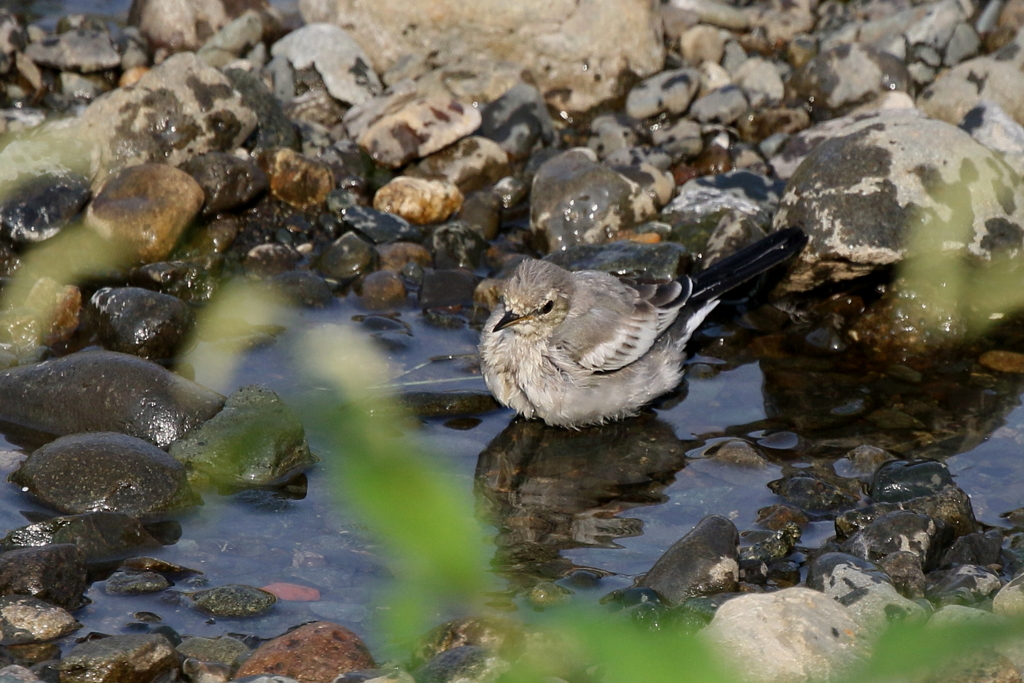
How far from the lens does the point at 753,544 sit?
17.2ft

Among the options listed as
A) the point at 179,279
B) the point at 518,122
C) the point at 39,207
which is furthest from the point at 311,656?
the point at 518,122

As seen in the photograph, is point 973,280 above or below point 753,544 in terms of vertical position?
above

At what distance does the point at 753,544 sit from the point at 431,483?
14.4 feet

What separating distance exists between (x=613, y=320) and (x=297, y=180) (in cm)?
356

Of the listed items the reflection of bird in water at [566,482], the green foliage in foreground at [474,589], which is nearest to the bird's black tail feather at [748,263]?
the reflection of bird in water at [566,482]

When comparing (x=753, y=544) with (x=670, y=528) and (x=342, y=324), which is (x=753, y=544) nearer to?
(x=670, y=528)

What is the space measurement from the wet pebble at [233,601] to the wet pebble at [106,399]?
1539 millimetres

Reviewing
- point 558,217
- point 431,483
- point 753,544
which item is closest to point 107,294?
point 558,217

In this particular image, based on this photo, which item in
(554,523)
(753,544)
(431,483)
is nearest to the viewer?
(431,483)

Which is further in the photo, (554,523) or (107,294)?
(107,294)

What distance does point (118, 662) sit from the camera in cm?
403

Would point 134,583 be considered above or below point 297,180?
below

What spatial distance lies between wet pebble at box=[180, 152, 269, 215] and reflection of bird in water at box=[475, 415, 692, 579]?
3.44 metres

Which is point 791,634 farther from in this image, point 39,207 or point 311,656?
point 39,207
